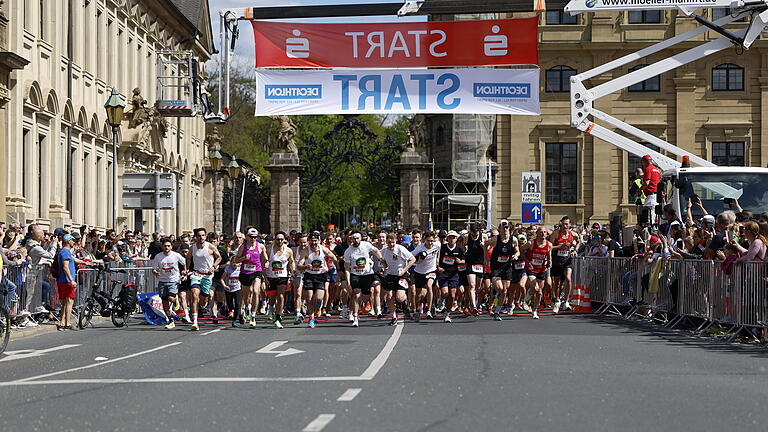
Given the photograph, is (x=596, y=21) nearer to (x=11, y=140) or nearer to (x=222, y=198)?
(x=222, y=198)

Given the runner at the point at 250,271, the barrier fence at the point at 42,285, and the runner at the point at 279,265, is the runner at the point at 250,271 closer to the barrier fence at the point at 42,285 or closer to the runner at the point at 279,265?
the runner at the point at 279,265

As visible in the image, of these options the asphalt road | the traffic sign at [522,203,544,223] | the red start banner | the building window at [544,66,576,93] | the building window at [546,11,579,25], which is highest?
the building window at [546,11,579,25]

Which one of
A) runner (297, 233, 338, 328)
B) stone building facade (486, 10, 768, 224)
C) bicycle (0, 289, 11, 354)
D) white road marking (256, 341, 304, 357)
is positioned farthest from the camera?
stone building facade (486, 10, 768, 224)

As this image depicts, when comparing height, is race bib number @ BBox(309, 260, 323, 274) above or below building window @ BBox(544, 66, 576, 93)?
below

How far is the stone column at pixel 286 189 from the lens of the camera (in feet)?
158

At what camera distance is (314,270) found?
2414 cm

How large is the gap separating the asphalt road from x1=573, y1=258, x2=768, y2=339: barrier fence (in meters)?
0.83

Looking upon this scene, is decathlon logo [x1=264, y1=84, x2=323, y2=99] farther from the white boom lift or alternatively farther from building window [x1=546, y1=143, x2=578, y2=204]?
building window [x1=546, y1=143, x2=578, y2=204]

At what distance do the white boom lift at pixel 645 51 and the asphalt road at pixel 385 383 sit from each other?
470 cm

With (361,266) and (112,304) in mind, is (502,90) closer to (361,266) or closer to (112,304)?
(361,266)

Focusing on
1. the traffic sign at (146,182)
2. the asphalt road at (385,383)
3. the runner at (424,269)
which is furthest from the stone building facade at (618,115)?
the asphalt road at (385,383)

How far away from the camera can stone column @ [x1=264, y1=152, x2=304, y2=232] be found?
4828 centimetres

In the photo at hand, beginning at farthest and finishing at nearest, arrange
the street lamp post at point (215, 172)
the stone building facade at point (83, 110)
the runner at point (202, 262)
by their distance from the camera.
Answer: the street lamp post at point (215, 172) < the stone building facade at point (83, 110) < the runner at point (202, 262)

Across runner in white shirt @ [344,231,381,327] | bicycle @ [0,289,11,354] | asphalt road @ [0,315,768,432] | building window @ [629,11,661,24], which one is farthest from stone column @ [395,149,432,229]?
bicycle @ [0,289,11,354]
